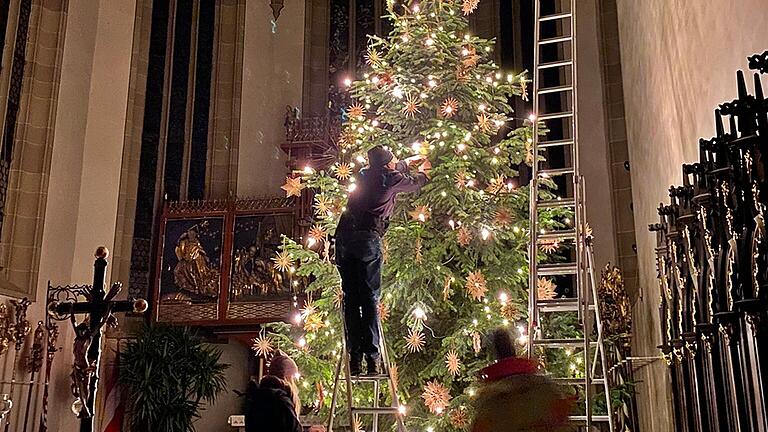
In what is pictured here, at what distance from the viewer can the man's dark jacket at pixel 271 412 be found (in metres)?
3.81

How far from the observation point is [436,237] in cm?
627

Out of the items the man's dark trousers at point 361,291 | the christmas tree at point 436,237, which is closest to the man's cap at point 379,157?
the man's dark trousers at point 361,291

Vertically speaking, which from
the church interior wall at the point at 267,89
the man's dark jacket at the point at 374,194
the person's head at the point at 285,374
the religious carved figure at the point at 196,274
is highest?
the church interior wall at the point at 267,89

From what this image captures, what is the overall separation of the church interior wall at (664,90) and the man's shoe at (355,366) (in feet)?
7.23

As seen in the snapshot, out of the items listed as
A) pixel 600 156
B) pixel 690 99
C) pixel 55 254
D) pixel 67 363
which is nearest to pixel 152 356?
pixel 67 363

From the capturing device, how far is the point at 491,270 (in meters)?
6.12

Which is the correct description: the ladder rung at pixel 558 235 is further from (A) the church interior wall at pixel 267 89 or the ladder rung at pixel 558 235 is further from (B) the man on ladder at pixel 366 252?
(A) the church interior wall at pixel 267 89

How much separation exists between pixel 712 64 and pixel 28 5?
8.44 meters

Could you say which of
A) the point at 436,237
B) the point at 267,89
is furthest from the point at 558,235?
the point at 267,89

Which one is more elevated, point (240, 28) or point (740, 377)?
point (240, 28)

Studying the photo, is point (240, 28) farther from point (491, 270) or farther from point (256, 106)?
point (491, 270)

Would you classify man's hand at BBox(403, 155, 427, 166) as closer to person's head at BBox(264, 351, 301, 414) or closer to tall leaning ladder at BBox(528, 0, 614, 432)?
tall leaning ladder at BBox(528, 0, 614, 432)

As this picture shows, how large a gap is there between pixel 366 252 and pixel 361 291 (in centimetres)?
25

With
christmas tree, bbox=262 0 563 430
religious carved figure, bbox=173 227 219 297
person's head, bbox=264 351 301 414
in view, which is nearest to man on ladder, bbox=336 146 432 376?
christmas tree, bbox=262 0 563 430
